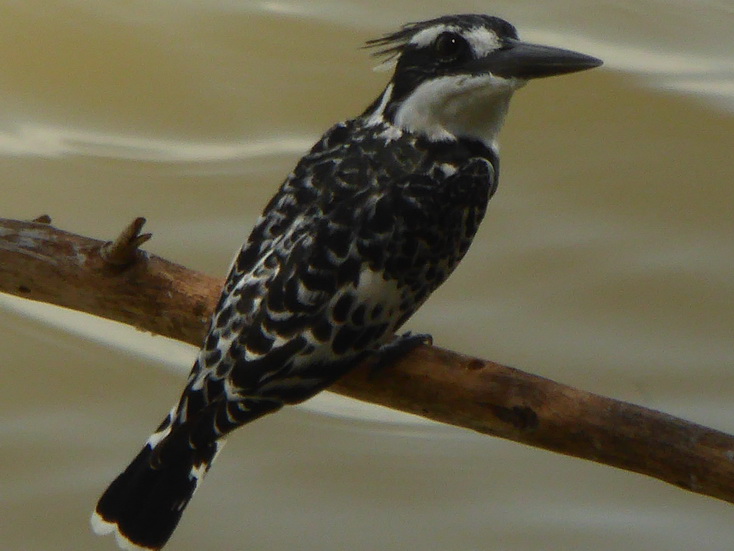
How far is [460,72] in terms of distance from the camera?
223 cm

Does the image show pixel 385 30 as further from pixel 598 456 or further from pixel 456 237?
pixel 598 456

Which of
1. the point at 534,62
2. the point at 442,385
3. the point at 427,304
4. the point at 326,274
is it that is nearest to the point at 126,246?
the point at 326,274

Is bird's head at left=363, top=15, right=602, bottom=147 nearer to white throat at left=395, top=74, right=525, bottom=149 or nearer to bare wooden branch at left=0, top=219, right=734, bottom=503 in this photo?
white throat at left=395, top=74, right=525, bottom=149

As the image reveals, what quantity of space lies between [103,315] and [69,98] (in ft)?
6.76

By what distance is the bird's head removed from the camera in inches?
85.7

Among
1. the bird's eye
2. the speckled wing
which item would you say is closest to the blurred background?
the speckled wing

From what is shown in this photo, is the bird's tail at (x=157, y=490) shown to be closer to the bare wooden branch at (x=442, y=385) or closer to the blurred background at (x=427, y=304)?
the bare wooden branch at (x=442, y=385)

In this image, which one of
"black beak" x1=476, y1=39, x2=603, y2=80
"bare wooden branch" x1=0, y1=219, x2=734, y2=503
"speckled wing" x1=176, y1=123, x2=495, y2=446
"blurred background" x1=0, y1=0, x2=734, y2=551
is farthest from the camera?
"blurred background" x1=0, y1=0, x2=734, y2=551

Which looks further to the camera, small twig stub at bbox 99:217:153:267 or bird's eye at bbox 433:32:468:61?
bird's eye at bbox 433:32:468:61

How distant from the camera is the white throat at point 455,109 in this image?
2.24 m

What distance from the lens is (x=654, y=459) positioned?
6.39 ft

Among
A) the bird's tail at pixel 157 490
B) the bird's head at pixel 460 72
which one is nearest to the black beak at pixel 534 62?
the bird's head at pixel 460 72

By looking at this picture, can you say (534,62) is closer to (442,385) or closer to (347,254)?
(347,254)

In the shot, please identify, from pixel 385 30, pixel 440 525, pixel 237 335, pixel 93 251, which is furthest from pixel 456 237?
pixel 385 30
